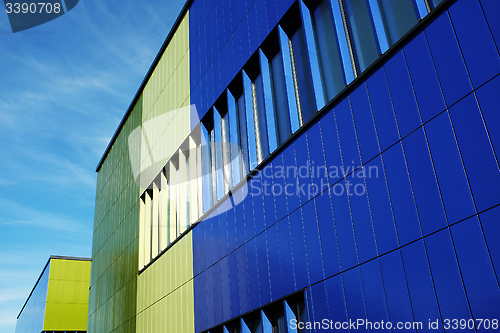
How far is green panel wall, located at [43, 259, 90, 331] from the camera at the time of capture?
134 ft

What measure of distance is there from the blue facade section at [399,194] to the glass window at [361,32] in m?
0.62

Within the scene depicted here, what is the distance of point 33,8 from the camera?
18.0m

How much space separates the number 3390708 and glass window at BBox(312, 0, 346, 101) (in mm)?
11319

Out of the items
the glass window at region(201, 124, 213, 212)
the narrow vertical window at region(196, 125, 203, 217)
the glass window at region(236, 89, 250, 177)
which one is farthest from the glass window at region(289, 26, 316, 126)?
the narrow vertical window at region(196, 125, 203, 217)

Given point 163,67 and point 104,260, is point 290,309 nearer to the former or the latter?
point 163,67

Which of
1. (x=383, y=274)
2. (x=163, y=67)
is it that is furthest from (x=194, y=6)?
(x=383, y=274)

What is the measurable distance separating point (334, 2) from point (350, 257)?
6.03 meters

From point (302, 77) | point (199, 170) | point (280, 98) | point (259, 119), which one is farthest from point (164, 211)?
point (302, 77)

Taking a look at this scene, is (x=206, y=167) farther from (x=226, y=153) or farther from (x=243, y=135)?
(x=243, y=135)

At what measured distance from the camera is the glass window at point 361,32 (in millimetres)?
9484

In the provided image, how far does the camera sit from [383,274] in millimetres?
7984

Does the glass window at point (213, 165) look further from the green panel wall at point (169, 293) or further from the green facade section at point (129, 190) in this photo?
the green panel wall at point (169, 293)

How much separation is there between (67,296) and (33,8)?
31907mm

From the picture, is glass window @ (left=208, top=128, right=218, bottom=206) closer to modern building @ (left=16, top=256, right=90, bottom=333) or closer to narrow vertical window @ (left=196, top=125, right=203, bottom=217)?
narrow vertical window @ (left=196, top=125, right=203, bottom=217)
